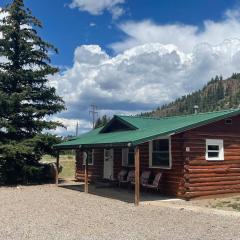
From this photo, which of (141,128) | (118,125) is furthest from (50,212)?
(118,125)

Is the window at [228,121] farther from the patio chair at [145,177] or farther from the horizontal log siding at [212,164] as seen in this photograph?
the patio chair at [145,177]

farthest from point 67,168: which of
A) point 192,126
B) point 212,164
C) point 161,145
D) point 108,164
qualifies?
point 192,126

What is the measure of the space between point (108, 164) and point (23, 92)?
5.84 m

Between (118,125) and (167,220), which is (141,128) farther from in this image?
(167,220)

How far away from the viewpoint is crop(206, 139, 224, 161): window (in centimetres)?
1770

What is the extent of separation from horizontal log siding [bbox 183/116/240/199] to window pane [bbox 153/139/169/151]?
4.76 feet

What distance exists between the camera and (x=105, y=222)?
11.7 meters

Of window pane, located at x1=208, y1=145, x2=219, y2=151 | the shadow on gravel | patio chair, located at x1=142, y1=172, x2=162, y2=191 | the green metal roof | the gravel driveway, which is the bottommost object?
the gravel driveway

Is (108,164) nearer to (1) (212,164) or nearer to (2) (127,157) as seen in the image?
(2) (127,157)

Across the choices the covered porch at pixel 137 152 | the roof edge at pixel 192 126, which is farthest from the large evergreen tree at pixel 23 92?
the roof edge at pixel 192 126

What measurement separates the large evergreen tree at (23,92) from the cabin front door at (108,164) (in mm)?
3012

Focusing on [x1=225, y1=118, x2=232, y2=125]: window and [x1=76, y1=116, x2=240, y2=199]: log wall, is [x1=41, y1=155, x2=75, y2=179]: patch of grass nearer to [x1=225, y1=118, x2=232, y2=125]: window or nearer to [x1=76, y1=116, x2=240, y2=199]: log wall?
[x1=76, y1=116, x2=240, y2=199]: log wall

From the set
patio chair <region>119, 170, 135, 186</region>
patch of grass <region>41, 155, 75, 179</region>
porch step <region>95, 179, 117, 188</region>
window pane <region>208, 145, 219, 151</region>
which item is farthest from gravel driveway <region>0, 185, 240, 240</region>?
patch of grass <region>41, 155, 75, 179</region>

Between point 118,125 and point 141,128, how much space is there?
2.65m
